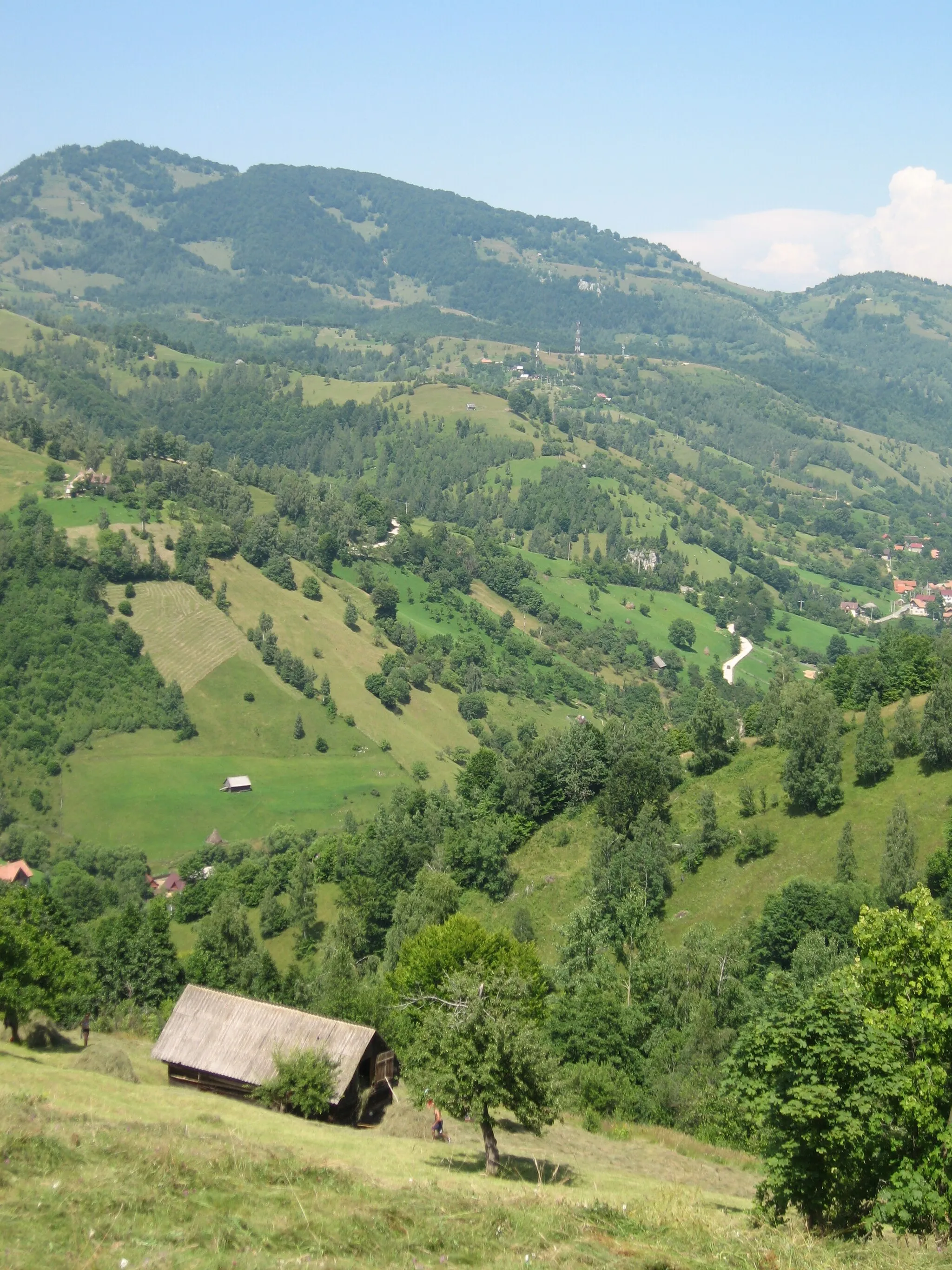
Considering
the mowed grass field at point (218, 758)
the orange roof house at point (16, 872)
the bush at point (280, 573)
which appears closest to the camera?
the orange roof house at point (16, 872)

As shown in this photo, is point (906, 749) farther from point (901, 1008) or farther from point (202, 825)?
point (202, 825)

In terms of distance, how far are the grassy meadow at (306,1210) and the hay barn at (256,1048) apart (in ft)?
26.2

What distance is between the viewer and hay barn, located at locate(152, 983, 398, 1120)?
39844 mm

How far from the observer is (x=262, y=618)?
174750 millimetres

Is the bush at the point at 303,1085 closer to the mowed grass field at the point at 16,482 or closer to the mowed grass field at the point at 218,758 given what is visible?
the mowed grass field at the point at 218,758

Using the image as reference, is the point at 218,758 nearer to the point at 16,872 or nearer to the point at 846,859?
the point at 16,872

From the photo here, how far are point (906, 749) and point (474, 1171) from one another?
198ft

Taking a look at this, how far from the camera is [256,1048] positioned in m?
40.9

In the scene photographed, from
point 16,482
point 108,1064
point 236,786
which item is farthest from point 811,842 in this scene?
point 16,482

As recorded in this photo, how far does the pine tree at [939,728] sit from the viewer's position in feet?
253

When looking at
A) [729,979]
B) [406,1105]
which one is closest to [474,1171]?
[406,1105]

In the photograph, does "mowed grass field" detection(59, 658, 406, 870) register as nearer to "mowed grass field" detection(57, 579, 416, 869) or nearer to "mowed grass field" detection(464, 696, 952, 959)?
"mowed grass field" detection(57, 579, 416, 869)

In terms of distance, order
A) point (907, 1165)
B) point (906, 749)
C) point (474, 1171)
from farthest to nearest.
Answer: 1. point (906, 749)
2. point (474, 1171)
3. point (907, 1165)

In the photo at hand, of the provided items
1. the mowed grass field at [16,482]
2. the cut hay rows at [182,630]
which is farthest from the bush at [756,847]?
the mowed grass field at [16,482]
